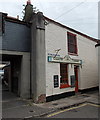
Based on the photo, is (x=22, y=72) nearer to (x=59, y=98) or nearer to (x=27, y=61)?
(x=27, y=61)

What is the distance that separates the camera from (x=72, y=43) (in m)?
10.3

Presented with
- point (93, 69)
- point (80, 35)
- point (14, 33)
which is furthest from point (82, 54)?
point (14, 33)

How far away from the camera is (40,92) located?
734 cm

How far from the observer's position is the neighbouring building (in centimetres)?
741

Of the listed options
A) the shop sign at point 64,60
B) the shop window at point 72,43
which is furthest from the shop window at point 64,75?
the shop window at point 72,43

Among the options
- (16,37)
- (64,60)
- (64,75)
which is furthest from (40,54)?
(64,75)

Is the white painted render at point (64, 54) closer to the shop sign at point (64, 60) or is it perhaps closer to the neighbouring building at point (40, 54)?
the neighbouring building at point (40, 54)

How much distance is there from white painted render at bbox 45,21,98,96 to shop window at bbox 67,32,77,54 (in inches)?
19.0

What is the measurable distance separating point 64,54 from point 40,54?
7.99ft

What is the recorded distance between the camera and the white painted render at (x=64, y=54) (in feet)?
26.8

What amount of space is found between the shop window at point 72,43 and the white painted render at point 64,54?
483 millimetres

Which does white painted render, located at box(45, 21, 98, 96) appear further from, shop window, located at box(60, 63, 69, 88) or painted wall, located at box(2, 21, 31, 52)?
painted wall, located at box(2, 21, 31, 52)

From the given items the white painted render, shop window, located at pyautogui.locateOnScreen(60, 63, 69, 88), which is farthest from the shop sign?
shop window, located at pyautogui.locateOnScreen(60, 63, 69, 88)

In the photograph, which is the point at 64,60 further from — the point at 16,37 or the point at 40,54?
the point at 16,37
